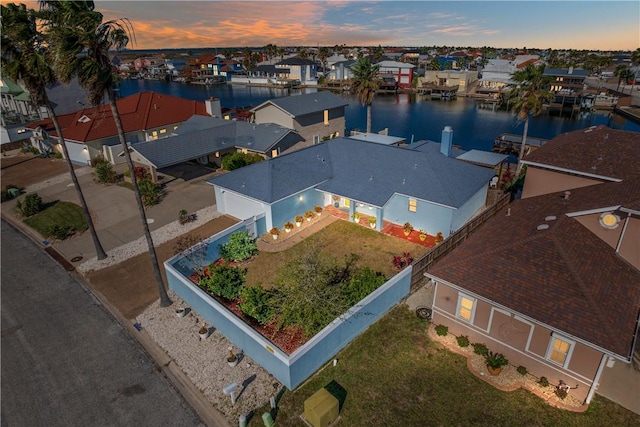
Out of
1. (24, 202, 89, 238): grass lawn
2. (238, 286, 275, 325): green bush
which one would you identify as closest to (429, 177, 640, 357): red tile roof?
(238, 286, 275, 325): green bush

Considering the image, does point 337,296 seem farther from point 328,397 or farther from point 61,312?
point 61,312

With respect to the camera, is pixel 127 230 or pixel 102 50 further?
pixel 127 230

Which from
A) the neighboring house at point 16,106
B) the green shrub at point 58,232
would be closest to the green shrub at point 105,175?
the green shrub at point 58,232

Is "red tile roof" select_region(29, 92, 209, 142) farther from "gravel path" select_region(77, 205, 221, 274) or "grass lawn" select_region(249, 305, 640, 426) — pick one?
"grass lawn" select_region(249, 305, 640, 426)

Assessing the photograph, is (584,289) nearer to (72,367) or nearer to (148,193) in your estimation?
(72,367)

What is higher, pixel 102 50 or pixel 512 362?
pixel 102 50

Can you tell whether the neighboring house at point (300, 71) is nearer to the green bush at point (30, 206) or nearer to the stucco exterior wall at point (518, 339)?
the green bush at point (30, 206)

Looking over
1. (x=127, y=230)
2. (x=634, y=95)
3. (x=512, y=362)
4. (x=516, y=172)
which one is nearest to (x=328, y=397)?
(x=512, y=362)
